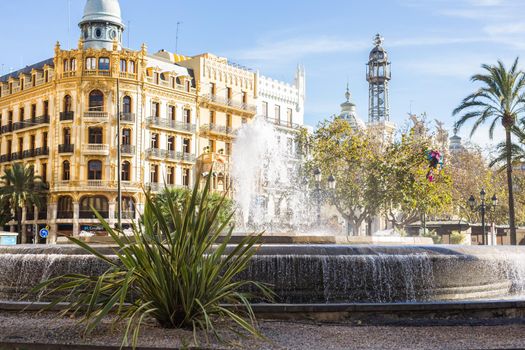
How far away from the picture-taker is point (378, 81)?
116188mm

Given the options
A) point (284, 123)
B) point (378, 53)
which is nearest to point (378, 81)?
point (378, 53)

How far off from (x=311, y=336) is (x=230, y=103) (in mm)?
53840

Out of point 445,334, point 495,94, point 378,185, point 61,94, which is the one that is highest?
point 61,94

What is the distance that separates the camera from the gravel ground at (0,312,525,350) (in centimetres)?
895

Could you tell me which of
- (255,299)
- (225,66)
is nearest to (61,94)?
(225,66)

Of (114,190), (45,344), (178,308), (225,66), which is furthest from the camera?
(225,66)

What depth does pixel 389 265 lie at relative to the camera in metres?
14.0

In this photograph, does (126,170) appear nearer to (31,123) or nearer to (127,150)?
(127,150)

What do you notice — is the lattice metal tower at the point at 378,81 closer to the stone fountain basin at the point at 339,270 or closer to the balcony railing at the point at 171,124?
the balcony railing at the point at 171,124

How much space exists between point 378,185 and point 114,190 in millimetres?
21269

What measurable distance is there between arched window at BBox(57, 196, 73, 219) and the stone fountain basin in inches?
1502

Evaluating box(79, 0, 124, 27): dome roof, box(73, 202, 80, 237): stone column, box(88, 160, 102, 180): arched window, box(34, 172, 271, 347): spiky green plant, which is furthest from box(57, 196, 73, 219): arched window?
box(34, 172, 271, 347): spiky green plant

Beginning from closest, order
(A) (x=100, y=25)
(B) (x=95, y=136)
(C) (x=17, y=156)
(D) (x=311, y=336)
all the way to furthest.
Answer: (D) (x=311, y=336) < (B) (x=95, y=136) < (A) (x=100, y=25) < (C) (x=17, y=156)

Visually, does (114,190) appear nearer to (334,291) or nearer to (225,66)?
(225,66)
